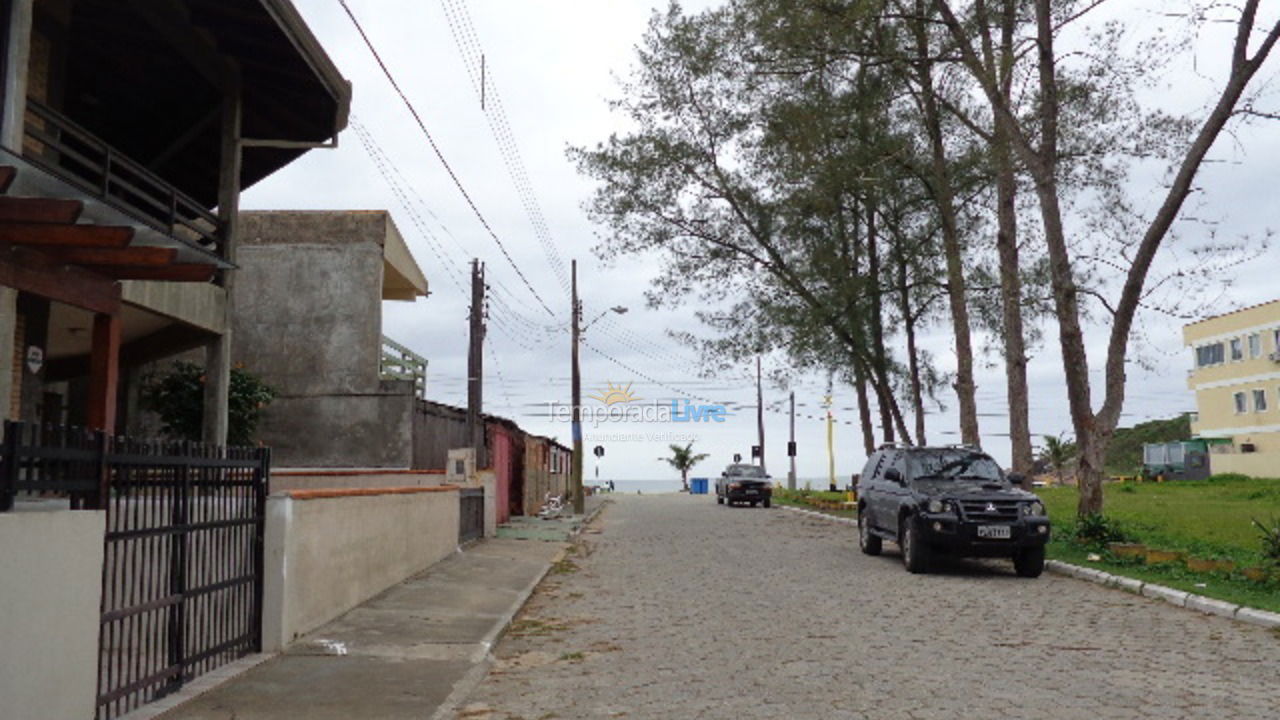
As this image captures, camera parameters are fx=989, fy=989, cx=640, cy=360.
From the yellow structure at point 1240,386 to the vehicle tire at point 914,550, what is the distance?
1754 inches

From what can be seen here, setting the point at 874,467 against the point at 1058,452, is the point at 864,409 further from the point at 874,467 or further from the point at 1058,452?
the point at 1058,452

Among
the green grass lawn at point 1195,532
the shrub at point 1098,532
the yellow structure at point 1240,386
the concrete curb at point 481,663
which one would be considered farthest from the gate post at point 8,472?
the yellow structure at point 1240,386

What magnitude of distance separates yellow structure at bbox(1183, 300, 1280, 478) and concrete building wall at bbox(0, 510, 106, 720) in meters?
56.3

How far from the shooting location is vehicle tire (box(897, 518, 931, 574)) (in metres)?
14.3

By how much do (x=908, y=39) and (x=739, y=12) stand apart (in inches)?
180

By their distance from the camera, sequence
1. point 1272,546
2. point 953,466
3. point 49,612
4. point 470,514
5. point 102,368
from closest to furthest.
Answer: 1. point 49,612
2. point 102,368
3. point 1272,546
4. point 953,466
5. point 470,514

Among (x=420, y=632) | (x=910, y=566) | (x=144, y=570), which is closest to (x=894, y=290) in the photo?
(x=910, y=566)

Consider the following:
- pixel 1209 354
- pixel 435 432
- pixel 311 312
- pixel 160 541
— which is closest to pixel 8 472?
pixel 160 541

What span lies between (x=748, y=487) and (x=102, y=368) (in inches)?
1261

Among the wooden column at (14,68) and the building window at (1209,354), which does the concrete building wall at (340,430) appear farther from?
the building window at (1209,354)

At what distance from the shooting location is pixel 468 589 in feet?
41.7

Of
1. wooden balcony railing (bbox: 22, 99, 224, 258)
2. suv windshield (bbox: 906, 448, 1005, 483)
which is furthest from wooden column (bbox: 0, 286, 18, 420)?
suv windshield (bbox: 906, 448, 1005, 483)

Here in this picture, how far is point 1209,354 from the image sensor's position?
58.1 meters

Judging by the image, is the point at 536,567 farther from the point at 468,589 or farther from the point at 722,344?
the point at 722,344
